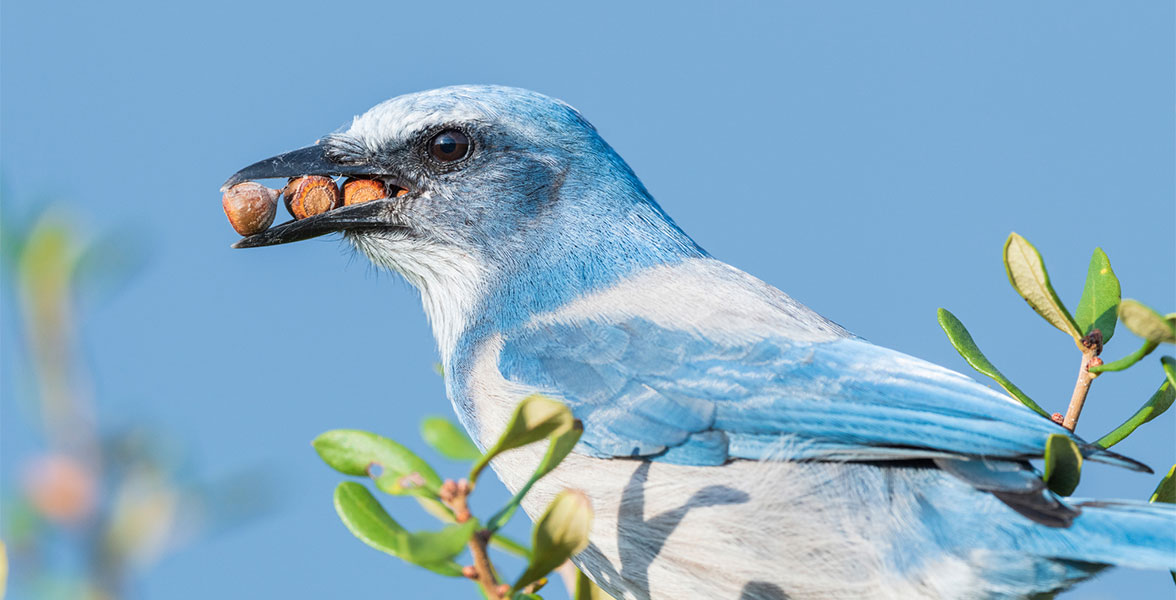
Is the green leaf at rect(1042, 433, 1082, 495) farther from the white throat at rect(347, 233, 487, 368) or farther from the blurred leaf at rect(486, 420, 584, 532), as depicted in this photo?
the white throat at rect(347, 233, 487, 368)

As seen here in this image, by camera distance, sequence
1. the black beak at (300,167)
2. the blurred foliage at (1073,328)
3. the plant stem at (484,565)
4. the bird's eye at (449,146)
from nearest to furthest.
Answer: the plant stem at (484,565)
the blurred foliage at (1073,328)
the black beak at (300,167)
the bird's eye at (449,146)

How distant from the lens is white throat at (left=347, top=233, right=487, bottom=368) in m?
3.49

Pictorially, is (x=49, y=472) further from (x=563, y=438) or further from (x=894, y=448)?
(x=894, y=448)

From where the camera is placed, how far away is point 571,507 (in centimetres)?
192

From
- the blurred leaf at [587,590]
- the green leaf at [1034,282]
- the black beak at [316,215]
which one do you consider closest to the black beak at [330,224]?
A: the black beak at [316,215]

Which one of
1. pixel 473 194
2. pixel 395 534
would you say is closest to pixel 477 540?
pixel 395 534

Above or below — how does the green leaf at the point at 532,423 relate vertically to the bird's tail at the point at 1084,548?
above

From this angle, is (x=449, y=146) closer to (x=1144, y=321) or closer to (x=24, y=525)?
(x=24, y=525)

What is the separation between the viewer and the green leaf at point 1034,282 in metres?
2.43

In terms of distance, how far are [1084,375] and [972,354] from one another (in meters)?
0.25

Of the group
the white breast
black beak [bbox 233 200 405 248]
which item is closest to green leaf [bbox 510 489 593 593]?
the white breast

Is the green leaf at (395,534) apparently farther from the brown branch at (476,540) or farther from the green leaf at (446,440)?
the green leaf at (446,440)

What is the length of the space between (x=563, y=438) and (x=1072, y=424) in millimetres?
1313

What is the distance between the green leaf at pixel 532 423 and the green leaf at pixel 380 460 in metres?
0.09
